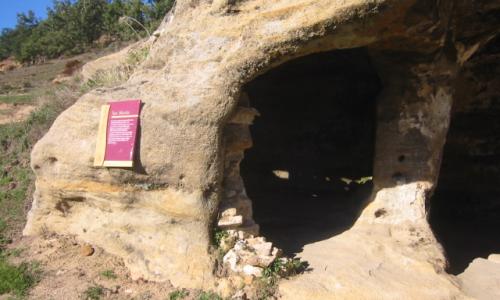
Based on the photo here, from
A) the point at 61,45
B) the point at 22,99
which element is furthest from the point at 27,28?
the point at 22,99

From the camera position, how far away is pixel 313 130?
275 inches

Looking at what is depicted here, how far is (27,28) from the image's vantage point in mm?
34812

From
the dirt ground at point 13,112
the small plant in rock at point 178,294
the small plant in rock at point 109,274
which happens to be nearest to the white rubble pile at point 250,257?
the small plant in rock at point 178,294

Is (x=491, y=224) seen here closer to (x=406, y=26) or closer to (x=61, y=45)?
(x=406, y=26)

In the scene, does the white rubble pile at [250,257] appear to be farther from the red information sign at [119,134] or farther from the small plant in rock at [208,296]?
the red information sign at [119,134]

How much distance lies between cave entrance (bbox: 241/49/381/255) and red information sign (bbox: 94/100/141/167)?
2896mm

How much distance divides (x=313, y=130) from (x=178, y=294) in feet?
13.9

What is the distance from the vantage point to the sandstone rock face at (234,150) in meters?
3.42

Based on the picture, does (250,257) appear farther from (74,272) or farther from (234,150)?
(74,272)

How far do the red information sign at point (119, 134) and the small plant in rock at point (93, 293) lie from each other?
97 cm

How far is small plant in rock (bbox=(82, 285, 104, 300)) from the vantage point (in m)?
3.29

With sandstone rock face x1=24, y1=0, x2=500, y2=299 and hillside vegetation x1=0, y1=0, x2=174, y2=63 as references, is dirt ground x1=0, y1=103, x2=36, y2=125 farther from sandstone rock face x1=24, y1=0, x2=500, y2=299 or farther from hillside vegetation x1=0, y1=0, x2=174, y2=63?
hillside vegetation x1=0, y1=0, x2=174, y2=63

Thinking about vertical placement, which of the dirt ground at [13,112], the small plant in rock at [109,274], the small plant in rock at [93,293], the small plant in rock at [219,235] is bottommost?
the small plant in rock at [93,293]

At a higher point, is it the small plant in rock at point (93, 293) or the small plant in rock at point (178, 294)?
the small plant in rock at point (178, 294)
